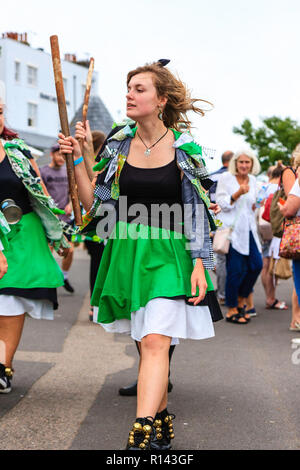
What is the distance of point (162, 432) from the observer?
376 cm

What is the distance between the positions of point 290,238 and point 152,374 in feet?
9.93

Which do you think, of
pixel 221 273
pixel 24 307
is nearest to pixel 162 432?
pixel 24 307

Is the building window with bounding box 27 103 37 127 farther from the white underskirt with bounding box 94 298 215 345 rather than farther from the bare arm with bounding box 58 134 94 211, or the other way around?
the white underskirt with bounding box 94 298 215 345

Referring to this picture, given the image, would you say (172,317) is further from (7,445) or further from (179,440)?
(7,445)

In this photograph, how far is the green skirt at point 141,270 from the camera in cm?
362

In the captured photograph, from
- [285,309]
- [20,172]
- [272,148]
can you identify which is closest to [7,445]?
[20,172]

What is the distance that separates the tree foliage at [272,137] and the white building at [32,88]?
837 inches

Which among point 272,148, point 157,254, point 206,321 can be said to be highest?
point 157,254

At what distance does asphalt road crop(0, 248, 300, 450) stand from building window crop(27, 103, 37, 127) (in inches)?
1883

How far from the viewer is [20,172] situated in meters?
4.79

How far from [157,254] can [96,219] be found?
574 mm

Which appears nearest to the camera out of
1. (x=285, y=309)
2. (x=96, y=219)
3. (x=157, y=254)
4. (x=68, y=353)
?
(x=157, y=254)

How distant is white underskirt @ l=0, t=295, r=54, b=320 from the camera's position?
4.66 m

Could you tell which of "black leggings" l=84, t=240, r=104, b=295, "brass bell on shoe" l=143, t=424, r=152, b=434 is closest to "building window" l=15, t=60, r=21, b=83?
"black leggings" l=84, t=240, r=104, b=295
